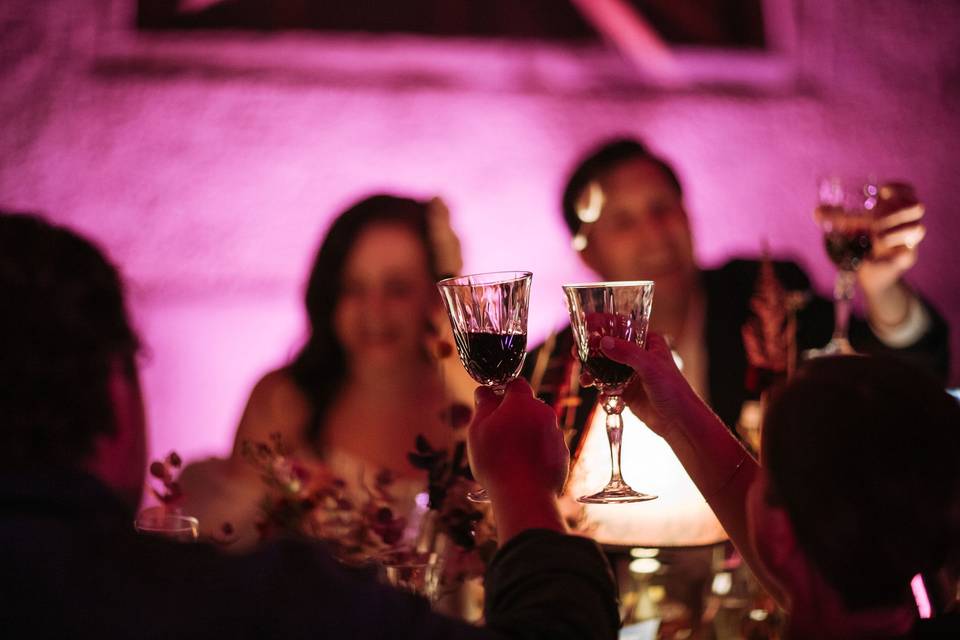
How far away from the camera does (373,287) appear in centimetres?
292

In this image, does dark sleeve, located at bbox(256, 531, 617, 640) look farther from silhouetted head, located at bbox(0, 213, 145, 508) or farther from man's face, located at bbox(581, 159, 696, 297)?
man's face, located at bbox(581, 159, 696, 297)

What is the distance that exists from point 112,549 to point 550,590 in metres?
0.35

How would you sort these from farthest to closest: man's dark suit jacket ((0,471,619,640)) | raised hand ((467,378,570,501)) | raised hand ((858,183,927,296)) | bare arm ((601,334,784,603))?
raised hand ((858,183,927,296)) < bare arm ((601,334,784,603)) < raised hand ((467,378,570,501)) < man's dark suit jacket ((0,471,619,640))

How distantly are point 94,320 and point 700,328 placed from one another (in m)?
2.43

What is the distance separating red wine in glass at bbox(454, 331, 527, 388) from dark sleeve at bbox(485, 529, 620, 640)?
0.31 metres

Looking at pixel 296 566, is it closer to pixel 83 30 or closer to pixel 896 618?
pixel 896 618

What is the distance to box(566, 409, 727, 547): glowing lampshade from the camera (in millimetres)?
1497

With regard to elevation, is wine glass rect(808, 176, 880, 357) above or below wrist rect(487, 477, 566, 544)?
above

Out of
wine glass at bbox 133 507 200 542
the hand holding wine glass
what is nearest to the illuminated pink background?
the hand holding wine glass

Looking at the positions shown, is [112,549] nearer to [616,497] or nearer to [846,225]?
[616,497]

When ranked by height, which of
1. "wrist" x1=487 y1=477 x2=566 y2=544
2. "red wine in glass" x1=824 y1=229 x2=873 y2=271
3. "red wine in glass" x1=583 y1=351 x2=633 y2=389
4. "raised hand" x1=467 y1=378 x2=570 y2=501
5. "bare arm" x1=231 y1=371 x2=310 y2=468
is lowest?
"bare arm" x1=231 y1=371 x2=310 y2=468

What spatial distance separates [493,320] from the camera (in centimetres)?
117

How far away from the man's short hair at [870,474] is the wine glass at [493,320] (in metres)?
0.36

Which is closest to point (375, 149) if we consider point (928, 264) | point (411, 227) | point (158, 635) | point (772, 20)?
point (411, 227)
